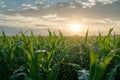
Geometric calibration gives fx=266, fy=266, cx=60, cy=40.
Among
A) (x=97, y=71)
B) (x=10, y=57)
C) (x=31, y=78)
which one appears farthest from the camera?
(x=10, y=57)

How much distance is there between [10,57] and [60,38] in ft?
7.86

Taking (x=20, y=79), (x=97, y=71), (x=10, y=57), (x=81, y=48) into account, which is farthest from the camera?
(x=81, y=48)

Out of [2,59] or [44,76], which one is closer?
[44,76]

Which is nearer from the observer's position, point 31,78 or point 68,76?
point 31,78

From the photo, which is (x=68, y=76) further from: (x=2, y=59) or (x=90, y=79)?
(x=90, y=79)

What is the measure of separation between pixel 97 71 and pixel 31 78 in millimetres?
801

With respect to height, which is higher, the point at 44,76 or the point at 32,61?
the point at 32,61

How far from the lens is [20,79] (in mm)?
3795

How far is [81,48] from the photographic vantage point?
17.0 feet

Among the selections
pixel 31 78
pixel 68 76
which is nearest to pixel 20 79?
pixel 68 76

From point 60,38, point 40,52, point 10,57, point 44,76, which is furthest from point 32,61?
point 60,38

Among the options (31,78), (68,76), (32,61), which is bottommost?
(68,76)

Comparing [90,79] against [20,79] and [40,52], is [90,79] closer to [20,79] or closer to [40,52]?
[40,52]

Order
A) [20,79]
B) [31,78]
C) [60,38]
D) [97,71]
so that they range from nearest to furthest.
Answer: [97,71], [31,78], [20,79], [60,38]
